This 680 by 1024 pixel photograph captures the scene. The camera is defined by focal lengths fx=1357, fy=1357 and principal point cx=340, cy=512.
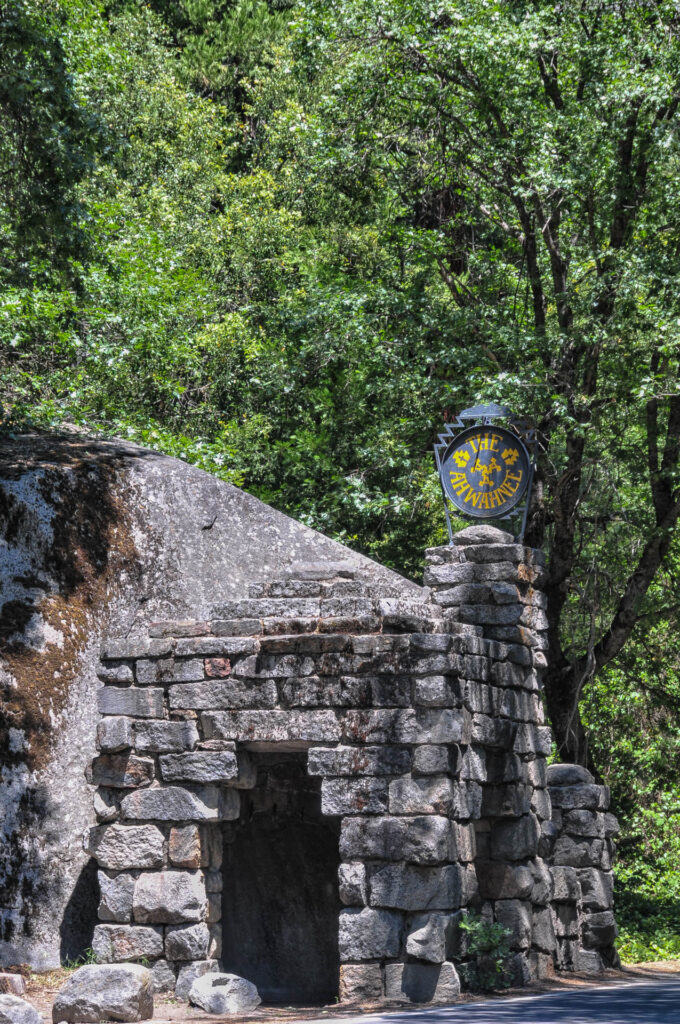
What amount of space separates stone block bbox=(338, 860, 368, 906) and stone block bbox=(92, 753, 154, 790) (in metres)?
1.56

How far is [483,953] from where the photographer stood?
938cm

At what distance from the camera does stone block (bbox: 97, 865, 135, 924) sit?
9.36 m

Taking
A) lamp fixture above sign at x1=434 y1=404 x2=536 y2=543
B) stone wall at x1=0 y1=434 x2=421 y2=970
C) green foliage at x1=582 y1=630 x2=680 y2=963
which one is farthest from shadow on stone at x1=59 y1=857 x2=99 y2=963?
green foliage at x1=582 y1=630 x2=680 y2=963

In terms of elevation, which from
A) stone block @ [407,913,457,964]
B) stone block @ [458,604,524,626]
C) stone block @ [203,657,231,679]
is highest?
stone block @ [458,604,524,626]

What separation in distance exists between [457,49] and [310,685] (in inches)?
319

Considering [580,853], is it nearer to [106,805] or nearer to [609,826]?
[609,826]

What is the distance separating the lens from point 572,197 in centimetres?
1516

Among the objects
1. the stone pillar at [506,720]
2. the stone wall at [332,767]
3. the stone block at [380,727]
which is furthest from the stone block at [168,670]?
the stone pillar at [506,720]

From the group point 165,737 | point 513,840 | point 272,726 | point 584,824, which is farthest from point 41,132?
point 584,824

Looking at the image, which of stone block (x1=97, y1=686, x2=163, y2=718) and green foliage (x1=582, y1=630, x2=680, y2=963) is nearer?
stone block (x1=97, y1=686, x2=163, y2=718)

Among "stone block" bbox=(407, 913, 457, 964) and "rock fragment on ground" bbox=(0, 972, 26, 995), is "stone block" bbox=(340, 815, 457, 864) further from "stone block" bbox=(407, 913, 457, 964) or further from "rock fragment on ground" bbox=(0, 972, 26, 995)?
"rock fragment on ground" bbox=(0, 972, 26, 995)

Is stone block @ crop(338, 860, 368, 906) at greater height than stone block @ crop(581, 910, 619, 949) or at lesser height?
greater

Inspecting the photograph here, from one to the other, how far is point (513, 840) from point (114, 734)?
3.15m

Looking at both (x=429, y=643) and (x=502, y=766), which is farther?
(x=502, y=766)
